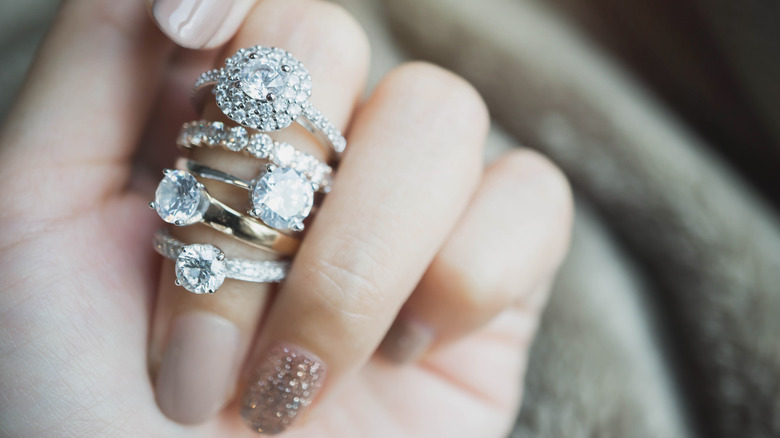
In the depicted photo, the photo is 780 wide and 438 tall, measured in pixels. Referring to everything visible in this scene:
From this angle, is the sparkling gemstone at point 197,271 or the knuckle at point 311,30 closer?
the sparkling gemstone at point 197,271

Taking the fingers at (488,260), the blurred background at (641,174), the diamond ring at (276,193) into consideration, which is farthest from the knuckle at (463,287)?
the blurred background at (641,174)

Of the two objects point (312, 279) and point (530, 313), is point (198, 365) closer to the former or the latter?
point (312, 279)

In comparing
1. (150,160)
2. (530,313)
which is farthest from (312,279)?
(530,313)

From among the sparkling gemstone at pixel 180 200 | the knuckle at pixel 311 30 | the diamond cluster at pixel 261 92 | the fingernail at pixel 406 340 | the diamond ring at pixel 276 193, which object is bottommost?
the fingernail at pixel 406 340

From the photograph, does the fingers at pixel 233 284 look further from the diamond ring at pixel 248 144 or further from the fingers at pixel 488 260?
the fingers at pixel 488 260

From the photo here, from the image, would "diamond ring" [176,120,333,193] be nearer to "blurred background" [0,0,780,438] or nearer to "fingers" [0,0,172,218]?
"fingers" [0,0,172,218]

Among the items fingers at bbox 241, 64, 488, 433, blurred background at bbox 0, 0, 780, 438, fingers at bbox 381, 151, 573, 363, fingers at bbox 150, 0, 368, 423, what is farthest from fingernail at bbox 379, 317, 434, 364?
blurred background at bbox 0, 0, 780, 438
